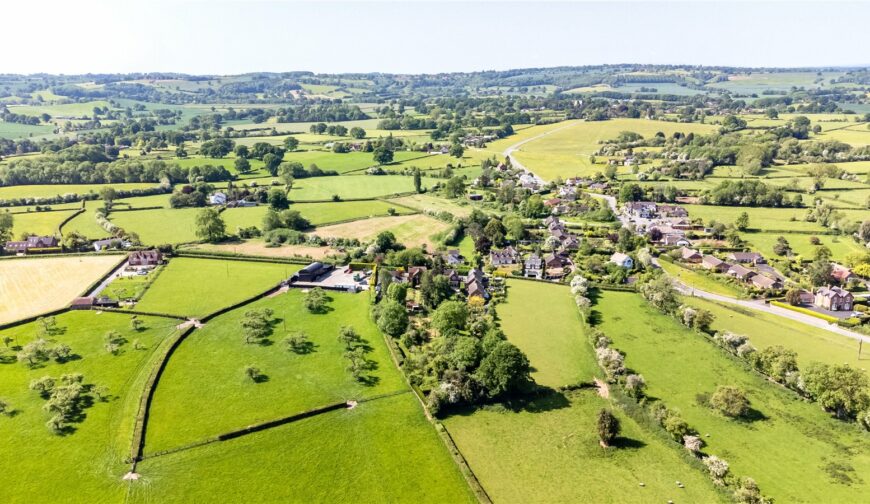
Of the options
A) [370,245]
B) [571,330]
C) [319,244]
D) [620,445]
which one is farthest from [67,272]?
[620,445]

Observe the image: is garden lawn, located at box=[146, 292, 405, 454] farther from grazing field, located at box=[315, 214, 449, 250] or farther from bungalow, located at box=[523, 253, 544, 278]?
grazing field, located at box=[315, 214, 449, 250]

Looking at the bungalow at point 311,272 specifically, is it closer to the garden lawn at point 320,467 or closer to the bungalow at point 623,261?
the garden lawn at point 320,467

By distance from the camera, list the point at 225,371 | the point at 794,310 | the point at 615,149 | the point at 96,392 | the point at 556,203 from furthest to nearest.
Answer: the point at 615,149 → the point at 556,203 → the point at 794,310 → the point at 225,371 → the point at 96,392

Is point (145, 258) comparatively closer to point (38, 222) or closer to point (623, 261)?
point (38, 222)

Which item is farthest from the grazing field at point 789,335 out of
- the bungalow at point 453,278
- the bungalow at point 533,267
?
the bungalow at point 453,278

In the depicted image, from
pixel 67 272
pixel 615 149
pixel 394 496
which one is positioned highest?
pixel 615 149

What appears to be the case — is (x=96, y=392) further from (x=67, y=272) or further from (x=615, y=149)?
(x=615, y=149)
